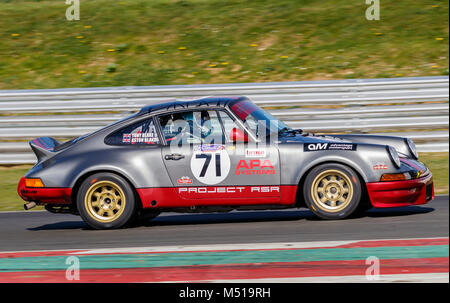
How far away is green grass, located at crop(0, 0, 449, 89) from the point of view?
46.5 feet

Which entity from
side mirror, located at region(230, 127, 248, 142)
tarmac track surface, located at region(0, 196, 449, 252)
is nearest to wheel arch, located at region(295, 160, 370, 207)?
tarmac track surface, located at region(0, 196, 449, 252)

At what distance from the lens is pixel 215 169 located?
22.9 feet

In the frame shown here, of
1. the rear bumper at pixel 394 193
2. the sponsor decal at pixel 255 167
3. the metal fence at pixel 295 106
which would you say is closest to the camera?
the rear bumper at pixel 394 193

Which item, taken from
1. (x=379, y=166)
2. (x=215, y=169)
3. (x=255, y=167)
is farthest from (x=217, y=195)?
(x=379, y=166)

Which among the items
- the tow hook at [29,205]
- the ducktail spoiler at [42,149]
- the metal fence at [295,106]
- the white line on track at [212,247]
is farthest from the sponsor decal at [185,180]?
the metal fence at [295,106]

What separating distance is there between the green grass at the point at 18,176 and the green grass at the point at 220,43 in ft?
10.5

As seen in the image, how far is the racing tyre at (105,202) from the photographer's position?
7176 millimetres

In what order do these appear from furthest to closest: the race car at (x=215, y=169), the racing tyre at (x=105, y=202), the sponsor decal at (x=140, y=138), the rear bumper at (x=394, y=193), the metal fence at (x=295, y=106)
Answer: the metal fence at (x=295, y=106) → the sponsor decal at (x=140, y=138) → the racing tyre at (x=105, y=202) → the race car at (x=215, y=169) → the rear bumper at (x=394, y=193)

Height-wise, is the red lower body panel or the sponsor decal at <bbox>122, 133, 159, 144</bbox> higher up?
the sponsor decal at <bbox>122, 133, 159, 144</bbox>

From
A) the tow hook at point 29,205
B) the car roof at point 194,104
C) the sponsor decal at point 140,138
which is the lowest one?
the tow hook at point 29,205

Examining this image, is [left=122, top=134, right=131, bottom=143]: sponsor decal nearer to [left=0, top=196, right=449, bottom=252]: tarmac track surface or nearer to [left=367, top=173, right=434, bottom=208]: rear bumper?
[left=0, top=196, right=449, bottom=252]: tarmac track surface

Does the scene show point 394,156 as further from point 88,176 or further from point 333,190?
point 88,176

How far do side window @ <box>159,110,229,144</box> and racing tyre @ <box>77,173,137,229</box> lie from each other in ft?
2.38

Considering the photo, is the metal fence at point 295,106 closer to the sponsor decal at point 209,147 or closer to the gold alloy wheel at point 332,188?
A: the sponsor decal at point 209,147
